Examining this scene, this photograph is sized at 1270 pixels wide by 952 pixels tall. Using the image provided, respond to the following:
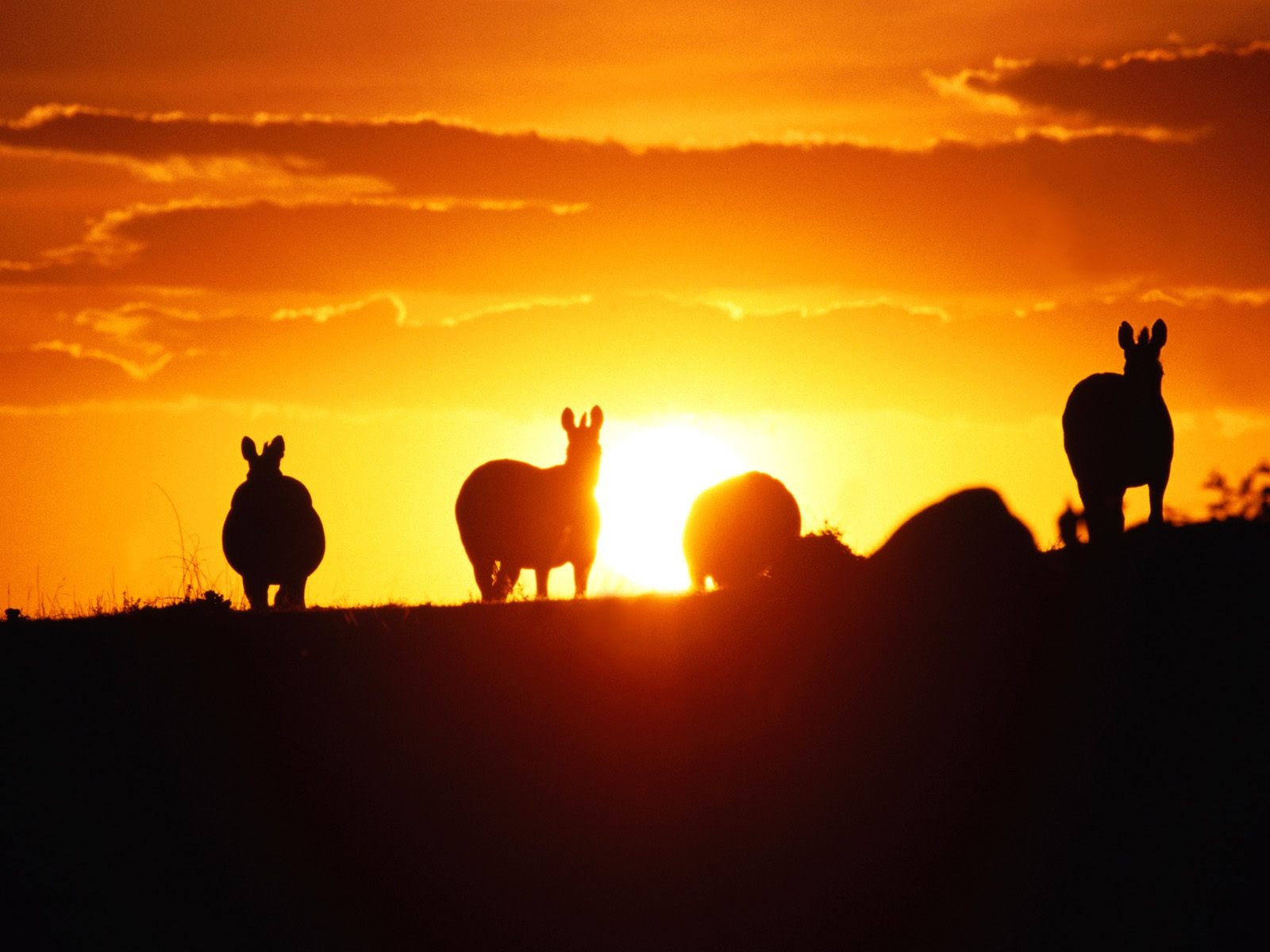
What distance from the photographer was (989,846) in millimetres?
11727

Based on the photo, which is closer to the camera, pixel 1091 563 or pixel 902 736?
pixel 902 736

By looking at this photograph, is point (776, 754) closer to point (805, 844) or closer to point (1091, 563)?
point (805, 844)

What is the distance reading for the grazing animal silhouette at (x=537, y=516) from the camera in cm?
2491

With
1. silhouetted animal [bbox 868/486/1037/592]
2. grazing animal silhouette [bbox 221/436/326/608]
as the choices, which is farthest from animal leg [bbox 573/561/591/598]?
silhouetted animal [bbox 868/486/1037/592]

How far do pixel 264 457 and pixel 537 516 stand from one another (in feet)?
13.1

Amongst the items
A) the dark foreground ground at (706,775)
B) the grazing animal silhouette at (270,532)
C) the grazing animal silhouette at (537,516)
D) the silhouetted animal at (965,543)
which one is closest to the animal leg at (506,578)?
the grazing animal silhouette at (537,516)

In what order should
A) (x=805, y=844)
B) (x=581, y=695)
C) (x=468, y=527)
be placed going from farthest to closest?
(x=468, y=527)
(x=581, y=695)
(x=805, y=844)

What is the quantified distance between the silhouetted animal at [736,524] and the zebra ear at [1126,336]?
25.1 feet

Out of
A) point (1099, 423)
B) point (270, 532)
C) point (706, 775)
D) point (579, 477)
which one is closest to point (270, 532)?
point (270, 532)

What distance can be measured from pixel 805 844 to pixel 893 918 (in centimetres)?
76

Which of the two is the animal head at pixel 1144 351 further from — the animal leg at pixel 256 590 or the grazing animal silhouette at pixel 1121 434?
the animal leg at pixel 256 590

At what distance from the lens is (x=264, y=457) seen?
77.7 ft

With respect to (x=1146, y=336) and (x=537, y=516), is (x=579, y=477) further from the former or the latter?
(x=1146, y=336)

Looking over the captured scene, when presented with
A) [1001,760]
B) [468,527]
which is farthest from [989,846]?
[468,527]
